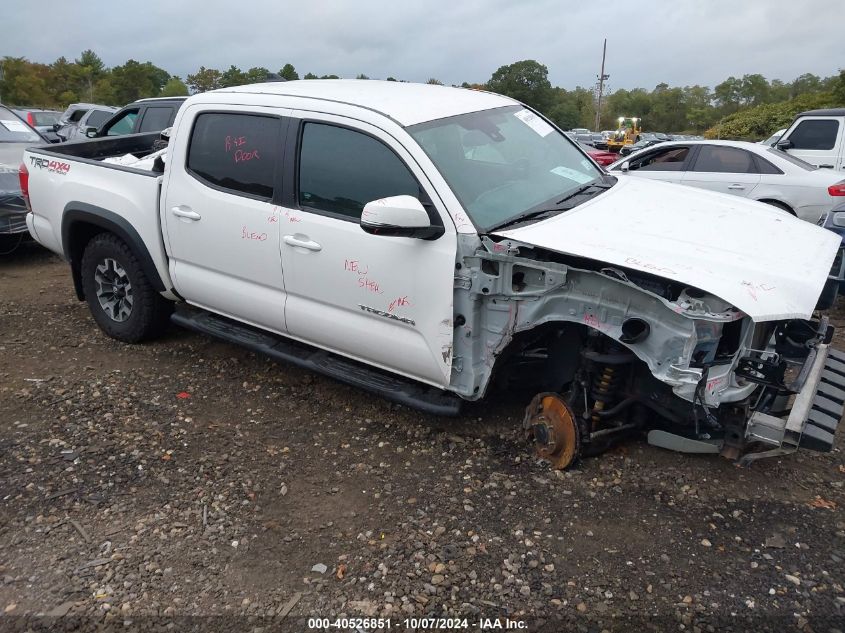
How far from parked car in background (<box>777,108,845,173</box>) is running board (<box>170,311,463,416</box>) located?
918cm

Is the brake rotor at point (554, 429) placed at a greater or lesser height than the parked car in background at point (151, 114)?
lesser

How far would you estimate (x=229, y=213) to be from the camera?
421cm

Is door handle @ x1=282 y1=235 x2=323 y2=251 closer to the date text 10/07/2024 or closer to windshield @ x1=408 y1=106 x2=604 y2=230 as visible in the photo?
windshield @ x1=408 y1=106 x2=604 y2=230

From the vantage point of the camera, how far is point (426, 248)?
3.45 meters

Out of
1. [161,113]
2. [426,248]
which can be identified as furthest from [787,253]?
[161,113]

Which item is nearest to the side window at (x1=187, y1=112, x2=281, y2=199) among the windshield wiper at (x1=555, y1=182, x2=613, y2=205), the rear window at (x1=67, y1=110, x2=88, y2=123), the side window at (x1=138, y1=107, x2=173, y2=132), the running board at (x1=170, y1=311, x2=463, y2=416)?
the running board at (x1=170, y1=311, x2=463, y2=416)

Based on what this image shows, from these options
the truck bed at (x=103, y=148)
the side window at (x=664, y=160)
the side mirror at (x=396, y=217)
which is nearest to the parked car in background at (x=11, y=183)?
the truck bed at (x=103, y=148)

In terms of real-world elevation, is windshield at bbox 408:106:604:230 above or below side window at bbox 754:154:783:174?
above

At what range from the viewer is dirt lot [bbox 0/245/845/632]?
2.79m

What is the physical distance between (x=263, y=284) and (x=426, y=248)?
127 cm

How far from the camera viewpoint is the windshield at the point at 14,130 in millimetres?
9020

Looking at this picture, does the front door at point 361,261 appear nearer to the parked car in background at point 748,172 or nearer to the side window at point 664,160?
the parked car in background at point 748,172

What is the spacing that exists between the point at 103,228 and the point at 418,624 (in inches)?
155

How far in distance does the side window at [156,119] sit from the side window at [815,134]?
30.9ft
